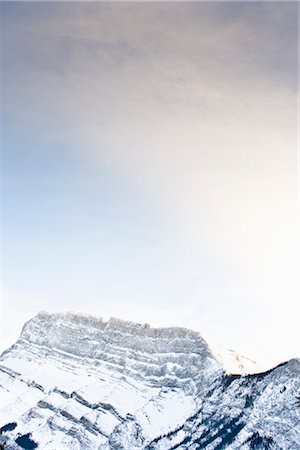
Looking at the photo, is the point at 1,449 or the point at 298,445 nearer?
the point at 1,449

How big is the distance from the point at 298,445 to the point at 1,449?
5178 inches

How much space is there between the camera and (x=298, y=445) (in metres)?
196

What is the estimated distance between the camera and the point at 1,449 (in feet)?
305
